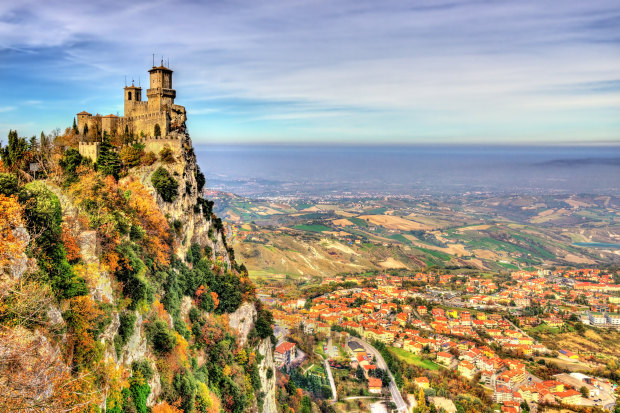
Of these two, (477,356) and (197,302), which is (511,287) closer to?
(477,356)

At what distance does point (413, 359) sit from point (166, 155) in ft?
136

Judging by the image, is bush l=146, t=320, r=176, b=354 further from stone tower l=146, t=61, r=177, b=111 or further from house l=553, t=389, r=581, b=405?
house l=553, t=389, r=581, b=405

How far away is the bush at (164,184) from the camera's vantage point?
1075 inches

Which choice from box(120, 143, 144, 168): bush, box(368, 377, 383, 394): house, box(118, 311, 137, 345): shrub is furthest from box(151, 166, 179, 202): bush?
box(368, 377, 383, 394): house

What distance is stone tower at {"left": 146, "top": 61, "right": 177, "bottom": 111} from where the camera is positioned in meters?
31.6

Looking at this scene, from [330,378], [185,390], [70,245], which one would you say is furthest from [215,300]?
[330,378]

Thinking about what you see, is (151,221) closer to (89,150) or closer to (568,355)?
(89,150)

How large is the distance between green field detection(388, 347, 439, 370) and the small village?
0.13m

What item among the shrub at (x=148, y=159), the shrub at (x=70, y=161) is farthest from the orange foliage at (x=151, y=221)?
the shrub at (x=70, y=161)

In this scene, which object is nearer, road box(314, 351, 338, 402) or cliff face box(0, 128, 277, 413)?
cliff face box(0, 128, 277, 413)

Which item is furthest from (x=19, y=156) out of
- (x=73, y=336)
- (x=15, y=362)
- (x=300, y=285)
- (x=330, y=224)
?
(x=330, y=224)

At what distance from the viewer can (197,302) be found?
27.8 meters

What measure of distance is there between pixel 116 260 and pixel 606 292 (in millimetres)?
Result: 98600

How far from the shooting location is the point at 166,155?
29.7m
